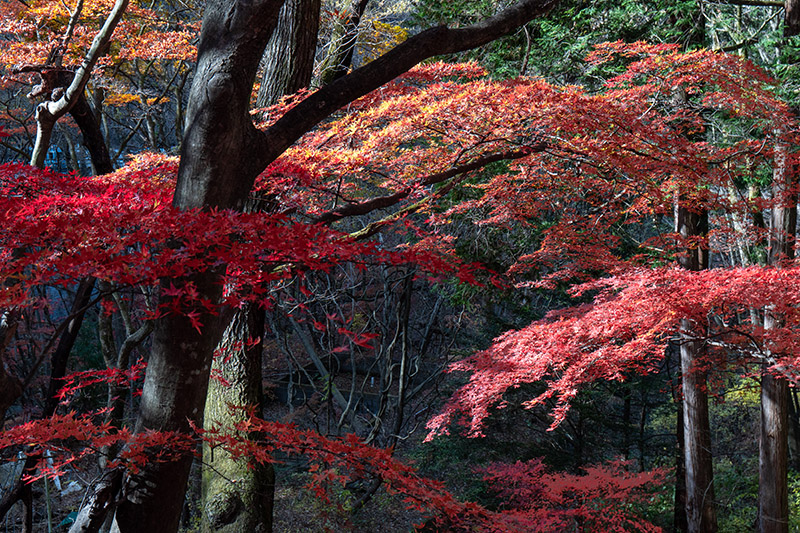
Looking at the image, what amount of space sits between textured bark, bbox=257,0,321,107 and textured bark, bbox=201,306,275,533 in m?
1.75

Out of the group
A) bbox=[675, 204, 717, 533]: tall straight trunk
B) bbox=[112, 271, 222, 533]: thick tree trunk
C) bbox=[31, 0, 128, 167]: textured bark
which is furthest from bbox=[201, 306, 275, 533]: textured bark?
bbox=[675, 204, 717, 533]: tall straight trunk

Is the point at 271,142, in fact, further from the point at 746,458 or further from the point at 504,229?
the point at 746,458

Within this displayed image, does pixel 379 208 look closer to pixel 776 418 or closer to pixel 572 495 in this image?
pixel 572 495

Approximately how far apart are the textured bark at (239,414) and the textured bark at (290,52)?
5.74 feet

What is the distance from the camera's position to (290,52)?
425cm

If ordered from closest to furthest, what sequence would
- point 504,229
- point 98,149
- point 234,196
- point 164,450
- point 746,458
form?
1. point 164,450
2. point 234,196
3. point 98,149
4. point 504,229
5. point 746,458

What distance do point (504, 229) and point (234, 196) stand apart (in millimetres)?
5068

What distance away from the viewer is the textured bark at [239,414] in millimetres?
4312

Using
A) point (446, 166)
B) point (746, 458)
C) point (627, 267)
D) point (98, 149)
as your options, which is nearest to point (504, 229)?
point (627, 267)

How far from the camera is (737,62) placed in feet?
15.3

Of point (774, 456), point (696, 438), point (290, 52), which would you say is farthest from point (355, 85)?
point (774, 456)

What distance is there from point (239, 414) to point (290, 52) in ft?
9.34

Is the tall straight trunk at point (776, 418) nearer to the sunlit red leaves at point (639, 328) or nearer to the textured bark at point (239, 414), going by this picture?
the sunlit red leaves at point (639, 328)

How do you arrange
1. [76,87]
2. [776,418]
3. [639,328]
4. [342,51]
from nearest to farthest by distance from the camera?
[76,87], [342,51], [639,328], [776,418]
